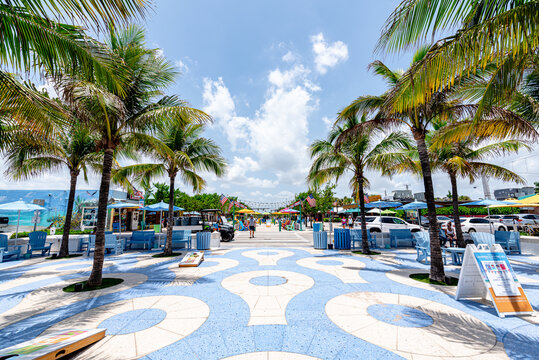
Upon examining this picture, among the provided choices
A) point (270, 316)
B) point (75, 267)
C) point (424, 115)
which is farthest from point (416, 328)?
point (75, 267)

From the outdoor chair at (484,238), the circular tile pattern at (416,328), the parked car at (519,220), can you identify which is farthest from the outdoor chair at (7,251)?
the parked car at (519,220)

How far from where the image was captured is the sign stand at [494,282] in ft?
13.5

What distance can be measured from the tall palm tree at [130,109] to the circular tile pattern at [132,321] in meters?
2.68

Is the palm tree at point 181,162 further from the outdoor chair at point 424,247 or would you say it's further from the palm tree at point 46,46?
the outdoor chair at point 424,247

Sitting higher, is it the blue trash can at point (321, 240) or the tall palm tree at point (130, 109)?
the tall palm tree at point (130, 109)

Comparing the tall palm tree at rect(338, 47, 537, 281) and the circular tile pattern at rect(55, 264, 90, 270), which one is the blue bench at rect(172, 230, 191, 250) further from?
the tall palm tree at rect(338, 47, 537, 281)

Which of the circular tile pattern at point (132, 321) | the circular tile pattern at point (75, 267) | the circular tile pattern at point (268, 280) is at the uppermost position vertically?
the circular tile pattern at point (75, 267)

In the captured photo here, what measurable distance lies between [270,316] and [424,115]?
6.88 m

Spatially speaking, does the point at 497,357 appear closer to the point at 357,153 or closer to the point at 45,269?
the point at 357,153

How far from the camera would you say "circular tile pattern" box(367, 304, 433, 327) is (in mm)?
3765

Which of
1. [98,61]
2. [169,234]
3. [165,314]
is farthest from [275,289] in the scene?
[169,234]

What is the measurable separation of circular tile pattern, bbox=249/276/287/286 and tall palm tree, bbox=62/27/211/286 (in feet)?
13.7

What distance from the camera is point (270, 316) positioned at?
4074 millimetres

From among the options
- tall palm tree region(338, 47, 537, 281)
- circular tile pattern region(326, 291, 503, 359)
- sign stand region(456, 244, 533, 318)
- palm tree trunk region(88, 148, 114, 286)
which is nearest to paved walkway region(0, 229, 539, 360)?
circular tile pattern region(326, 291, 503, 359)
